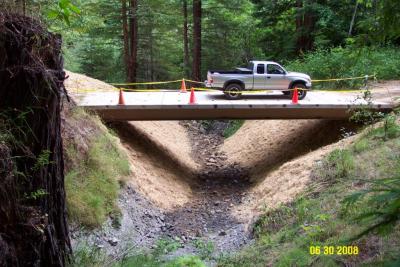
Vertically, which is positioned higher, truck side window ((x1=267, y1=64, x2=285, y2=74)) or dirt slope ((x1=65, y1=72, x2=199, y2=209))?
truck side window ((x1=267, y1=64, x2=285, y2=74))

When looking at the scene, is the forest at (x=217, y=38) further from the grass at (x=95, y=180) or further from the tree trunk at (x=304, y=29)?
the grass at (x=95, y=180)

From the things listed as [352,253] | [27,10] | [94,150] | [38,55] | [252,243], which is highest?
[27,10]

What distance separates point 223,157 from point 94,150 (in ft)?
25.8

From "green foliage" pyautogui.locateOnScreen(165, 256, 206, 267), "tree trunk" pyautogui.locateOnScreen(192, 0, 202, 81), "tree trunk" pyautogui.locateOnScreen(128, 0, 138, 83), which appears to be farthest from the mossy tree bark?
"tree trunk" pyautogui.locateOnScreen(128, 0, 138, 83)

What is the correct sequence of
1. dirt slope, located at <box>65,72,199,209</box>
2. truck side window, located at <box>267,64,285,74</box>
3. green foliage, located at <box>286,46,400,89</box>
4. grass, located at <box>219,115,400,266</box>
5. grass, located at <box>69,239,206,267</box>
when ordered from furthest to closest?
green foliage, located at <box>286,46,400,89</box>
truck side window, located at <box>267,64,285,74</box>
dirt slope, located at <box>65,72,199,209</box>
grass, located at <box>219,115,400,266</box>
grass, located at <box>69,239,206,267</box>

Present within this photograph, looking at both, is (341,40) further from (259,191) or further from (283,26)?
(259,191)

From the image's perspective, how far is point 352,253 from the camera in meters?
6.67

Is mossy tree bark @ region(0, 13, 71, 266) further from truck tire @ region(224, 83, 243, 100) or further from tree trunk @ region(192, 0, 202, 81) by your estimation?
tree trunk @ region(192, 0, 202, 81)

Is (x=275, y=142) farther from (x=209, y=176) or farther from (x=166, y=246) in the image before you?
(x=166, y=246)

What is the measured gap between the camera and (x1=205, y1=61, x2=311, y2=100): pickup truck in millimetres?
16328

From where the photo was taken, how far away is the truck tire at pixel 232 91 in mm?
16266

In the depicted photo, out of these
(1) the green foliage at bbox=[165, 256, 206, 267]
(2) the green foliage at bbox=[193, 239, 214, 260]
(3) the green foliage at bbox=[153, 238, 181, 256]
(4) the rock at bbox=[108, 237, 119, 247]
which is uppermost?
(1) the green foliage at bbox=[165, 256, 206, 267]

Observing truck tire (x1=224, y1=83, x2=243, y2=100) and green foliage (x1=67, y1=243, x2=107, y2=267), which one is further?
truck tire (x1=224, y1=83, x2=243, y2=100)

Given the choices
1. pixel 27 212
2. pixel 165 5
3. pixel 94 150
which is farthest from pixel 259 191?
pixel 165 5
